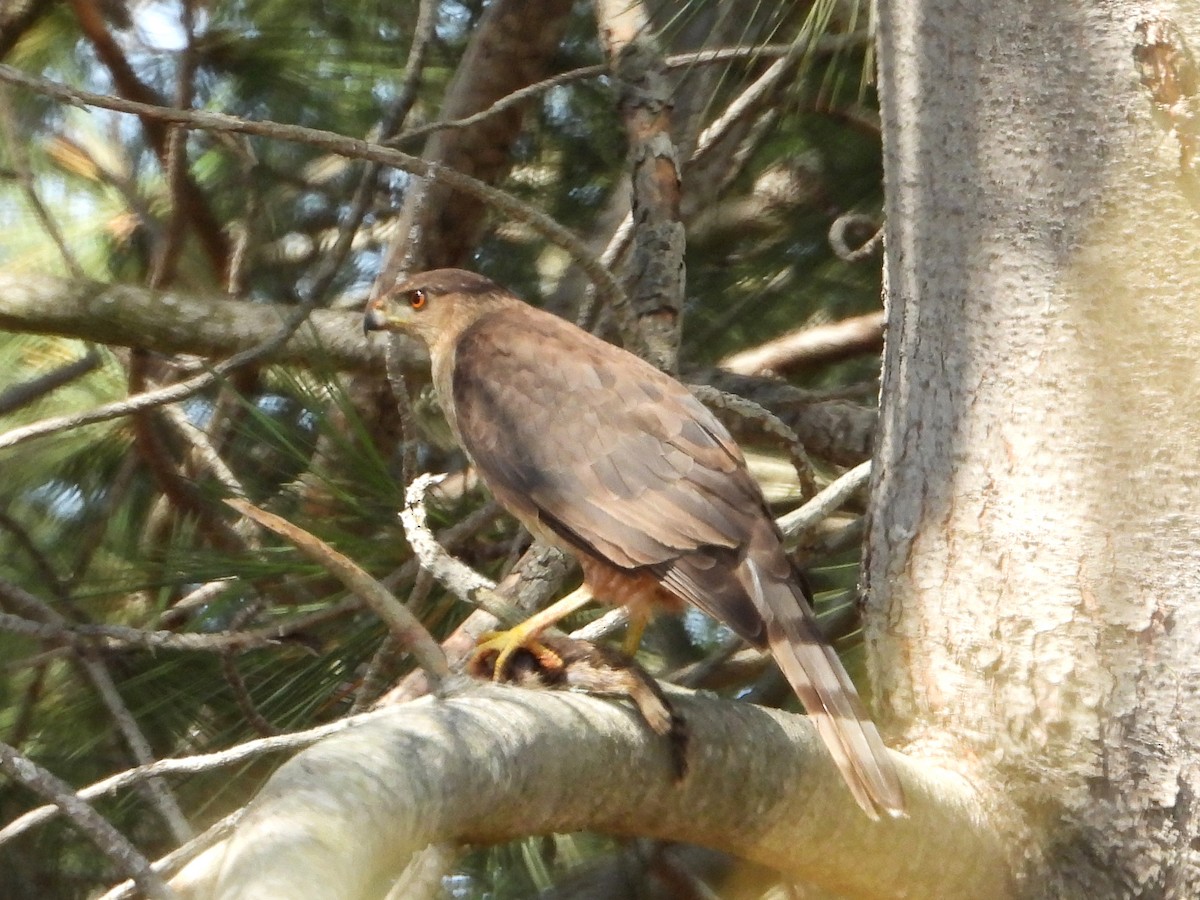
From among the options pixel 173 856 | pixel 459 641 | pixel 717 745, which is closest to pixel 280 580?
pixel 459 641

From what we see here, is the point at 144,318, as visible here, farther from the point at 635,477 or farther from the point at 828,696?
the point at 828,696

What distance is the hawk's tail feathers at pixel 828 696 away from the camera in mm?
2207

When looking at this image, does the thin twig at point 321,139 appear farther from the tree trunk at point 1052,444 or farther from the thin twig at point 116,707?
the thin twig at point 116,707

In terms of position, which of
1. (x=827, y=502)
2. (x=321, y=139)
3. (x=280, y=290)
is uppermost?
(x=321, y=139)

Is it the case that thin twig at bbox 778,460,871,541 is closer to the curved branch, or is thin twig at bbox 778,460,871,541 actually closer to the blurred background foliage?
the blurred background foliage

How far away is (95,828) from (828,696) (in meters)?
1.13

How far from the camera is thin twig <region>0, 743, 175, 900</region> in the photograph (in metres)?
1.83

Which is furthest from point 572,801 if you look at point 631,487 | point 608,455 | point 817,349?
point 817,349

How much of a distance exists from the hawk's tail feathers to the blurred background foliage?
2.74 ft

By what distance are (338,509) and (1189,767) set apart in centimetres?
212

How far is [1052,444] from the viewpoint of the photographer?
2.53 meters

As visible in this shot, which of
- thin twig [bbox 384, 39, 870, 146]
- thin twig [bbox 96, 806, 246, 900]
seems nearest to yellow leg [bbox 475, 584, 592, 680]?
thin twig [bbox 96, 806, 246, 900]

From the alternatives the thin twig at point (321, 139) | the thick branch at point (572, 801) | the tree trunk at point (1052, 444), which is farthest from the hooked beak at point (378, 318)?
the thick branch at point (572, 801)

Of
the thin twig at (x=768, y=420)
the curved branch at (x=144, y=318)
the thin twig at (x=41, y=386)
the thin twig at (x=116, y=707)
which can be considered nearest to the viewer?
the thin twig at (x=116, y=707)
